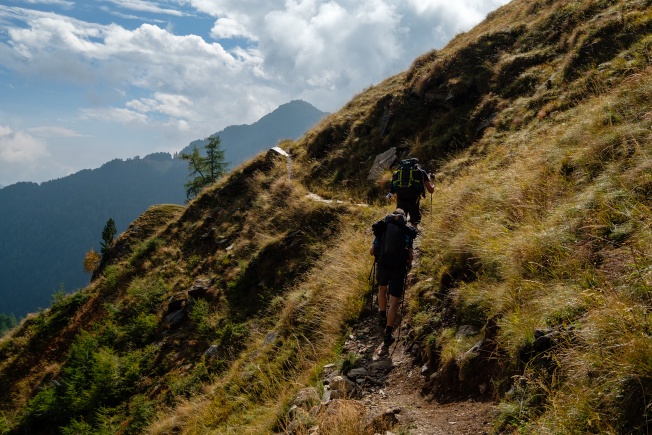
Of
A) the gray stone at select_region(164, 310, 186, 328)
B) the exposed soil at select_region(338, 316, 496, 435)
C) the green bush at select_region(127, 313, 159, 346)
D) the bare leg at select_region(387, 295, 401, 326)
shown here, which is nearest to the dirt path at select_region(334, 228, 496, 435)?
the exposed soil at select_region(338, 316, 496, 435)

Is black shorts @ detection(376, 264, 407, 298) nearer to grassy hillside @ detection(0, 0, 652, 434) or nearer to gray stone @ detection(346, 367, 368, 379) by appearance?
grassy hillside @ detection(0, 0, 652, 434)

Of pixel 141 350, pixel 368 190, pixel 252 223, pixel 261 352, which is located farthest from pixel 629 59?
pixel 141 350

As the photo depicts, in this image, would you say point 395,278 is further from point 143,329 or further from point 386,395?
point 143,329

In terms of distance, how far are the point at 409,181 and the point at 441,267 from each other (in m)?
2.99

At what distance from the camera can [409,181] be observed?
31.3ft

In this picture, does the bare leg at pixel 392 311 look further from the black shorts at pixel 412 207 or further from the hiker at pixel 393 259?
the black shorts at pixel 412 207

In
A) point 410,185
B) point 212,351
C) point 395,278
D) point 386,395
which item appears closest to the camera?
point 386,395

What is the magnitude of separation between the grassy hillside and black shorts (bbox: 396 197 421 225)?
0.50 meters

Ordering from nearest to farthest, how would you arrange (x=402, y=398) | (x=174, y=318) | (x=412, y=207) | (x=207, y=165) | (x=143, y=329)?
(x=402, y=398)
(x=412, y=207)
(x=174, y=318)
(x=143, y=329)
(x=207, y=165)

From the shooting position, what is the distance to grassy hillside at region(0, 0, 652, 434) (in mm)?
3902

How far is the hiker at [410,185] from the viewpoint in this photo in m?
9.53

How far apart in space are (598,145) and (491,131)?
28.3 ft

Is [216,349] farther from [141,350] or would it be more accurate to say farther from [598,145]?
[598,145]

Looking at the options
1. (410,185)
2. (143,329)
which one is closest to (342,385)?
(410,185)
